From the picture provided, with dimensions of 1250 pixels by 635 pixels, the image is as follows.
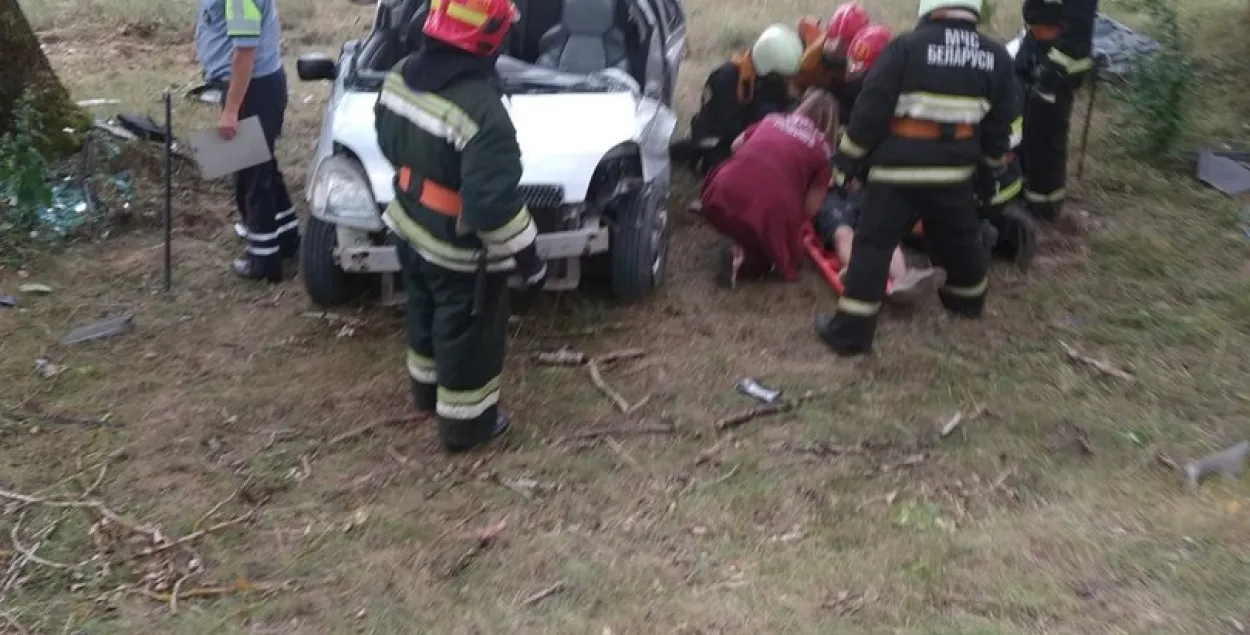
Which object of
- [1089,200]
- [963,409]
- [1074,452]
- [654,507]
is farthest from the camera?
[1089,200]

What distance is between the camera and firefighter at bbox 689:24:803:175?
7020 mm

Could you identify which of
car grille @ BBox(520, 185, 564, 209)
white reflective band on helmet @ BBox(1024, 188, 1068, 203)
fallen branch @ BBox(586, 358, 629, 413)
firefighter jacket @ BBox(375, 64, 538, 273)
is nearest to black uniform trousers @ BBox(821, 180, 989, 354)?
fallen branch @ BBox(586, 358, 629, 413)

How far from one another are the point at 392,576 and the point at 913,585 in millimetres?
1702

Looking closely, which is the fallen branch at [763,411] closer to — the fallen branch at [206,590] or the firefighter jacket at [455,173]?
the firefighter jacket at [455,173]

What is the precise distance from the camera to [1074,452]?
4477 millimetres

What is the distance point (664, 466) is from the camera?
4387 millimetres

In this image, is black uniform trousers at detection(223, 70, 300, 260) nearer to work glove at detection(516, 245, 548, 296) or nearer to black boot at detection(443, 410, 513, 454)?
work glove at detection(516, 245, 548, 296)

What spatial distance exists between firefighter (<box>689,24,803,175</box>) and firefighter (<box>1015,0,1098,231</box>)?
1395 millimetres

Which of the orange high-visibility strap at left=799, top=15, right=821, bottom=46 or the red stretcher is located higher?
the orange high-visibility strap at left=799, top=15, right=821, bottom=46

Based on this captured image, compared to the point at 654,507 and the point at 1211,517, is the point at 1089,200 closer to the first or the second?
the point at 1211,517

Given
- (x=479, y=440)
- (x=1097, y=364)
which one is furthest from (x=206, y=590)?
(x=1097, y=364)

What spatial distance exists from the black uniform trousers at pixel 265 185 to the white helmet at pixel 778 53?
291 centimetres

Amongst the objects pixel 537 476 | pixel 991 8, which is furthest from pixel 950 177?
pixel 991 8

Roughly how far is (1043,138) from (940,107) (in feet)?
6.87
